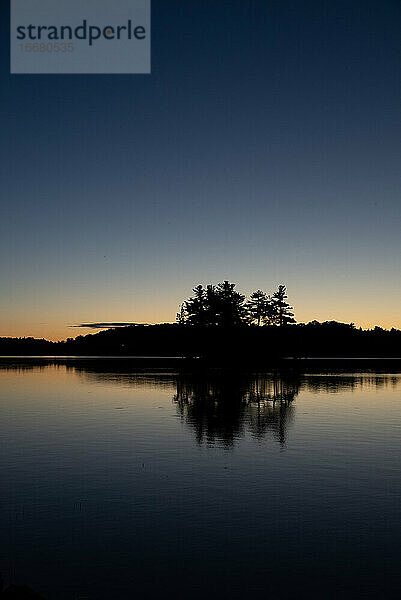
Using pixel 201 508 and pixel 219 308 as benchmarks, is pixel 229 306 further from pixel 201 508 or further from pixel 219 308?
pixel 201 508

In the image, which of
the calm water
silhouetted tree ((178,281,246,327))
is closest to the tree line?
silhouetted tree ((178,281,246,327))

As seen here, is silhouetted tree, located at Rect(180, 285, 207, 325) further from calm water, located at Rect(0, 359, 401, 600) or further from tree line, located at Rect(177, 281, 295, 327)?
calm water, located at Rect(0, 359, 401, 600)

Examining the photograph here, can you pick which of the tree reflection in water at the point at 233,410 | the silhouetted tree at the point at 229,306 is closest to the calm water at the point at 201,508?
the tree reflection in water at the point at 233,410

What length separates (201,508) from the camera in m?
18.5

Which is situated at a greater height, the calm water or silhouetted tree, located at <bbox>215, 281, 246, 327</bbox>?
silhouetted tree, located at <bbox>215, 281, 246, 327</bbox>

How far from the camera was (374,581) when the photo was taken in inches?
525

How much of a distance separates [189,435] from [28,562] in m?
19.2

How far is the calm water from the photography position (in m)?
13.4

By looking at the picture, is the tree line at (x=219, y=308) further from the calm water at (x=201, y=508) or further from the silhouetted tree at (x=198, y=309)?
the calm water at (x=201, y=508)

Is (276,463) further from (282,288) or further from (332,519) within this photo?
(282,288)

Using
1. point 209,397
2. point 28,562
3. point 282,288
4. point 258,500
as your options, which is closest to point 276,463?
point 258,500

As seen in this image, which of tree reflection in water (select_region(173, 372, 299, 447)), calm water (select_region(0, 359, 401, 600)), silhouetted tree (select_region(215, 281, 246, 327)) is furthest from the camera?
silhouetted tree (select_region(215, 281, 246, 327))

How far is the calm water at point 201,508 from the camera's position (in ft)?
44.0

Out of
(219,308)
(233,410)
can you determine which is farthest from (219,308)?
(233,410)
